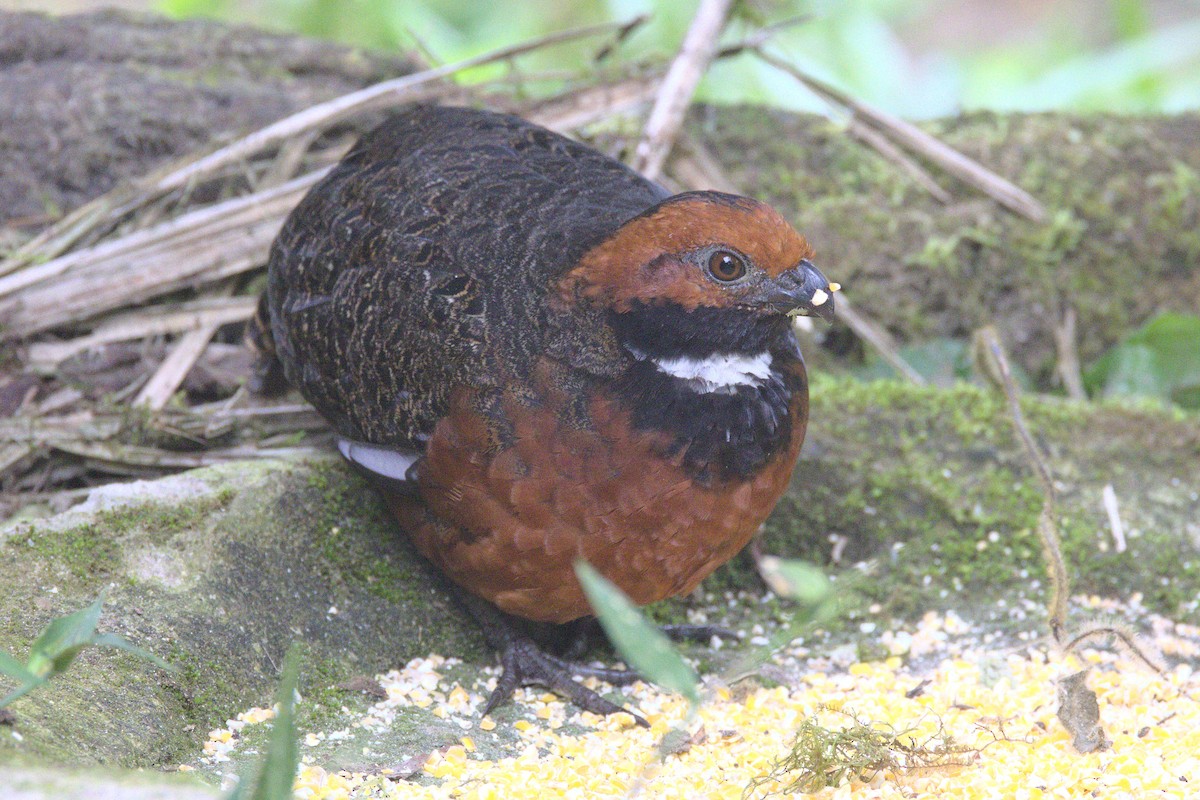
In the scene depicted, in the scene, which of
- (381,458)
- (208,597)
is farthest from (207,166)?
(208,597)

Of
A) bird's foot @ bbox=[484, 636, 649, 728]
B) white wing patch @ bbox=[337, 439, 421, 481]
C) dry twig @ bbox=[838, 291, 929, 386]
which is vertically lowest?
bird's foot @ bbox=[484, 636, 649, 728]

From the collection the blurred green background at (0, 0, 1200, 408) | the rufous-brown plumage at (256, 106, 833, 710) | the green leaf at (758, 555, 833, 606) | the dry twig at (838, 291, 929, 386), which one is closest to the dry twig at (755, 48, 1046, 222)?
the dry twig at (838, 291, 929, 386)

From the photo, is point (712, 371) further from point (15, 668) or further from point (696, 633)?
point (15, 668)

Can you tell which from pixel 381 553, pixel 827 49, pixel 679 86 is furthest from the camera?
pixel 827 49

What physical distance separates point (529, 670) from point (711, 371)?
95cm

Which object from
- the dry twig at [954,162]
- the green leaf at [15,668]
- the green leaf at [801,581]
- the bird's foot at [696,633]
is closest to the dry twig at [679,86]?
the dry twig at [954,162]

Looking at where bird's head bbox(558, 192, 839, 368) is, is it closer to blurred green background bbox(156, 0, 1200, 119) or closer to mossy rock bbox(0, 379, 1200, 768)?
mossy rock bbox(0, 379, 1200, 768)

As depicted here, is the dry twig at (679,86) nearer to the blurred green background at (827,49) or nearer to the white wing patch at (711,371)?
the blurred green background at (827,49)

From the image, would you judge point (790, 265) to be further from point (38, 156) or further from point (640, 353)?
point (38, 156)

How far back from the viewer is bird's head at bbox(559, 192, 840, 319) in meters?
2.81

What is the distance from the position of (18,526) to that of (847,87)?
17.3 ft

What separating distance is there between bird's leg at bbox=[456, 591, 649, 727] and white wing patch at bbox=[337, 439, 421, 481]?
1.64 feet

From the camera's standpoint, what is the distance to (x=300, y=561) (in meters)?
3.22

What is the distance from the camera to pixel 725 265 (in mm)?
2818
